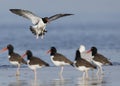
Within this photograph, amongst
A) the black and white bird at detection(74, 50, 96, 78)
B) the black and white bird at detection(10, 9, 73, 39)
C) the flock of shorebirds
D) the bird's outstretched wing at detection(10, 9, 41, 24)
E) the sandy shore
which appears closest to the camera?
the sandy shore

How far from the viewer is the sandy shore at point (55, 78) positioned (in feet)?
65.4

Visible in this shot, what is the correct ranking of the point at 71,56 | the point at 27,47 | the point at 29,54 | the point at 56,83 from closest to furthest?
the point at 56,83 < the point at 29,54 < the point at 71,56 < the point at 27,47

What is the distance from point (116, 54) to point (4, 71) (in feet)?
22.7

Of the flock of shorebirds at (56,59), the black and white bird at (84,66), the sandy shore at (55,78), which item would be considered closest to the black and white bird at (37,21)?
the flock of shorebirds at (56,59)

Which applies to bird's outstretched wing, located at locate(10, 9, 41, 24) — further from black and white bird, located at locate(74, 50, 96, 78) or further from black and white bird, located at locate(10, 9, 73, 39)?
black and white bird, located at locate(74, 50, 96, 78)

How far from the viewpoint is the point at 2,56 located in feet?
93.0

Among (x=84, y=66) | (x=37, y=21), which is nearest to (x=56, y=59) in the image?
(x=84, y=66)

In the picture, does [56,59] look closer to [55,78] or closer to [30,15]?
[55,78]

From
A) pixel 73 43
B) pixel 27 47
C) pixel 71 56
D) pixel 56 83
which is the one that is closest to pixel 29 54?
pixel 56 83

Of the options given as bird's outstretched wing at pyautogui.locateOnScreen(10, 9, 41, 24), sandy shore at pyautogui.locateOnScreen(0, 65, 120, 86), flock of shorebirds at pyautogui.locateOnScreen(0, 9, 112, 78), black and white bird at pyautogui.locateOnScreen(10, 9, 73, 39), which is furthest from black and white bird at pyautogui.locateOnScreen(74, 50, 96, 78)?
bird's outstretched wing at pyautogui.locateOnScreen(10, 9, 41, 24)

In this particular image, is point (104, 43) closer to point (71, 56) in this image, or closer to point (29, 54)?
point (71, 56)

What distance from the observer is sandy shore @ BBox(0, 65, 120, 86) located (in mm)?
19922

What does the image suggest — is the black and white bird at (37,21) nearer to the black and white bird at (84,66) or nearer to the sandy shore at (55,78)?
the sandy shore at (55,78)

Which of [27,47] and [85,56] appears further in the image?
[27,47]
